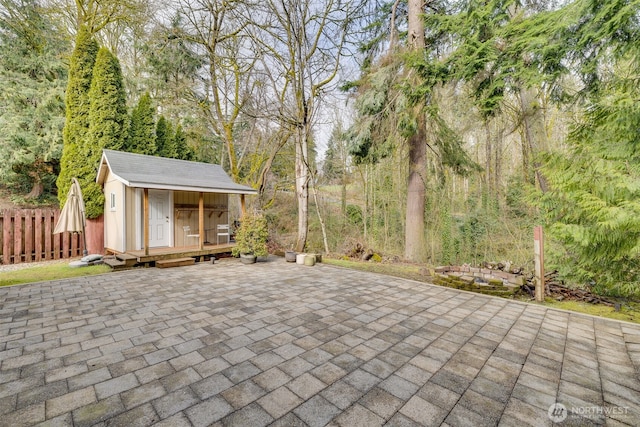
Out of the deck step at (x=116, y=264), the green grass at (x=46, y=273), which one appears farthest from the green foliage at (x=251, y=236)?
the green grass at (x=46, y=273)

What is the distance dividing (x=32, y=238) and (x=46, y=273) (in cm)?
289

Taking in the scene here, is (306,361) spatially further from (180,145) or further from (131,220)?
(180,145)

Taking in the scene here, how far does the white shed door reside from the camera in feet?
25.2

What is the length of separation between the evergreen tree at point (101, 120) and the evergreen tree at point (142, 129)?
0.89m

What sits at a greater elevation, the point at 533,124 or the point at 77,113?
the point at 77,113

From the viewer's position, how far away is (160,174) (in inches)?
306

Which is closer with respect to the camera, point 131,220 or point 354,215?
point 131,220

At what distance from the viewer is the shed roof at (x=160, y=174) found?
262 inches

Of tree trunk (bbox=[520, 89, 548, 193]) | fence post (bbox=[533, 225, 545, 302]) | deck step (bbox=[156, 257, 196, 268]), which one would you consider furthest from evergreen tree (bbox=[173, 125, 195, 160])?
tree trunk (bbox=[520, 89, 548, 193])

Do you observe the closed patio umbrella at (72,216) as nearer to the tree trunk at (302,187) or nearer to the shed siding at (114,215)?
the shed siding at (114,215)

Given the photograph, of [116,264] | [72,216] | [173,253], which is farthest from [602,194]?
[72,216]

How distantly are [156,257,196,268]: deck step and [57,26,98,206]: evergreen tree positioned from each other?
4.75 meters

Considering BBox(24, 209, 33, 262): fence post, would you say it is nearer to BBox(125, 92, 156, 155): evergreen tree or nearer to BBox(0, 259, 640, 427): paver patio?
BBox(125, 92, 156, 155): evergreen tree

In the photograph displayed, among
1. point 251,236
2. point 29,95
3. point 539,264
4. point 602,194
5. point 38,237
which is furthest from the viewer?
point 29,95
